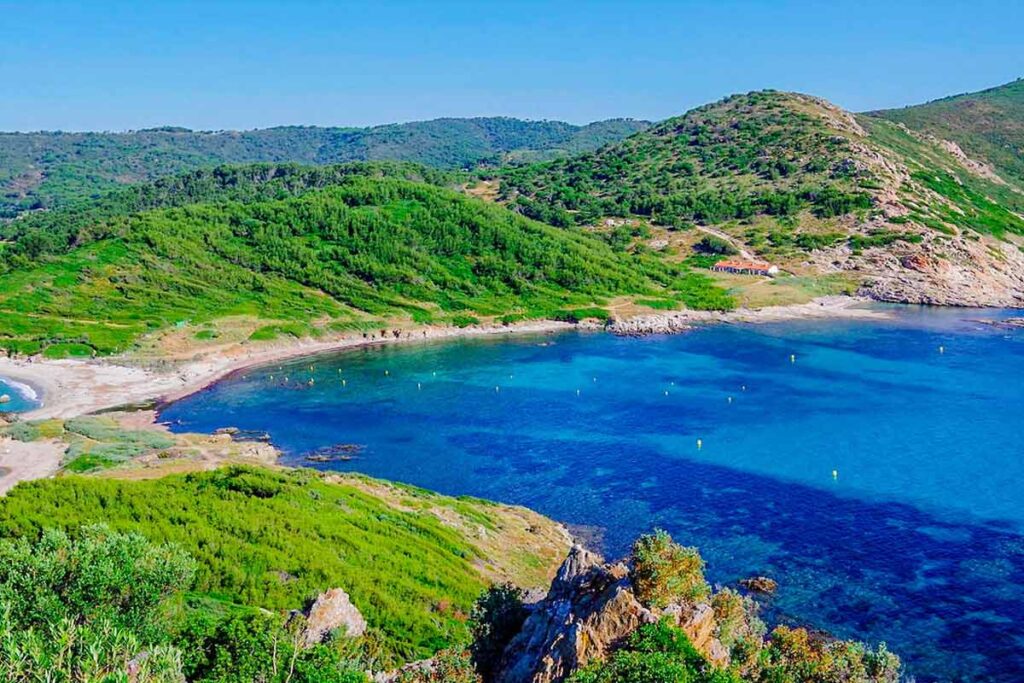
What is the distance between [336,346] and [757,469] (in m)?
70.3

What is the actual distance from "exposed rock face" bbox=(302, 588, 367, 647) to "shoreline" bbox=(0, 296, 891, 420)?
62991mm

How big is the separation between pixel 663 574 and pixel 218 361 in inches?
3548

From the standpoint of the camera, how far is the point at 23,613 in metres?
24.2

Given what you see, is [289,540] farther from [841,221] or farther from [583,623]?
[841,221]

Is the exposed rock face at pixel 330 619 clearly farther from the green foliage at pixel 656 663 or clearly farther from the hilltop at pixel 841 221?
the hilltop at pixel 841 221

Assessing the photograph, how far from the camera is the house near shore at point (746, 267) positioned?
15138 centimetres

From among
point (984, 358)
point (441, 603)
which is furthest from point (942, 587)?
point (984, 358)

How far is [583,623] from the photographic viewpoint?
23.8 m

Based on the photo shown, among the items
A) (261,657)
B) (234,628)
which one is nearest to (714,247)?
(234,628)

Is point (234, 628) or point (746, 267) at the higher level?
point (746, 267)

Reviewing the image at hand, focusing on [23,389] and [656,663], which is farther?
[23,389]

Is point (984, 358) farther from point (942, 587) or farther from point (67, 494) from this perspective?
point (67, 494)

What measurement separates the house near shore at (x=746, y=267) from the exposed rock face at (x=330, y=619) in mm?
135493

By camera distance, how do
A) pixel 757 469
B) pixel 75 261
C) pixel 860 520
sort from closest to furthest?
pixel 860 520 < pixel 757 469 < pixel 75 261
